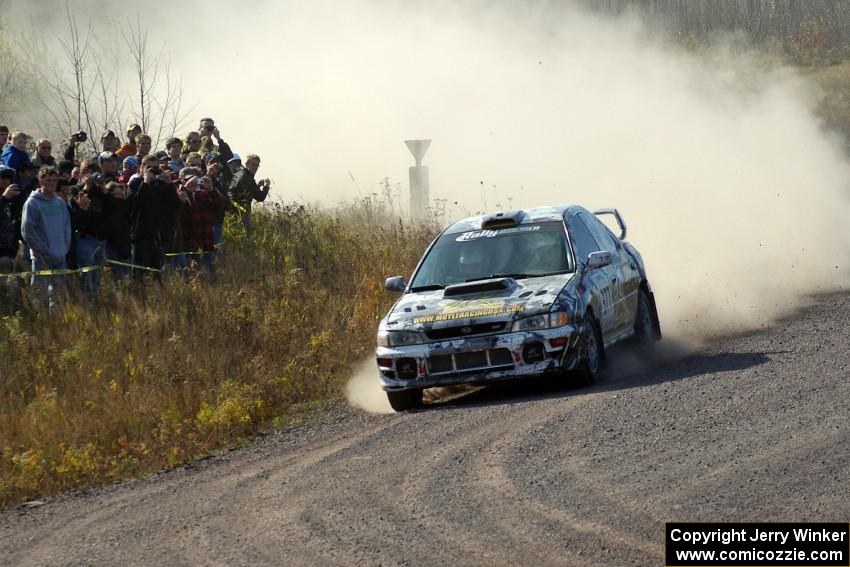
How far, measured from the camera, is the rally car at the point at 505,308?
452 inches

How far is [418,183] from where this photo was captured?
23.5 metres

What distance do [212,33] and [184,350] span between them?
79.6 feet

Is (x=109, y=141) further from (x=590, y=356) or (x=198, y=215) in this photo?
(x=590, y=356)

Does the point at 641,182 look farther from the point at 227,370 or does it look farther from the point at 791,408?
the point at 791,408

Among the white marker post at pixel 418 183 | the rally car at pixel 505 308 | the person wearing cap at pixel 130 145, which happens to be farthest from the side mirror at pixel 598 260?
the white marker post at pixel 418 183

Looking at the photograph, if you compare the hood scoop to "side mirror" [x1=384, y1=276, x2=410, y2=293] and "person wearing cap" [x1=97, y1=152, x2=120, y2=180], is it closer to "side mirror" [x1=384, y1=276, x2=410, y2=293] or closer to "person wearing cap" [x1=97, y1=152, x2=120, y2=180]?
"side mirror" [x1=384, y1=276, x2=410, y2=293]

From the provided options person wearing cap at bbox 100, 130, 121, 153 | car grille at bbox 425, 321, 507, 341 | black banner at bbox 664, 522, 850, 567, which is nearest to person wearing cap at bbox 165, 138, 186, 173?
person wearing cap at bbox 100, 130, 121, 153

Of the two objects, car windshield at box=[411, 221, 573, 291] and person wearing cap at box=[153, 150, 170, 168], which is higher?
person wearing cap at box=[153, 150, 170, 168]

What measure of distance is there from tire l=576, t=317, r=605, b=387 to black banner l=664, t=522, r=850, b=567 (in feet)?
15.8

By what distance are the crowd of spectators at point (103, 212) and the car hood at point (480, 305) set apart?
408 cm

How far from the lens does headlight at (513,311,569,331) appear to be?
37.6ft

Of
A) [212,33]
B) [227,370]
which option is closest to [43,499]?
[227,370]

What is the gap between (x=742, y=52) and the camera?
4438 centimetres

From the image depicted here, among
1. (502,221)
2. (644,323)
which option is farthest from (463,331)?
(644,323)
